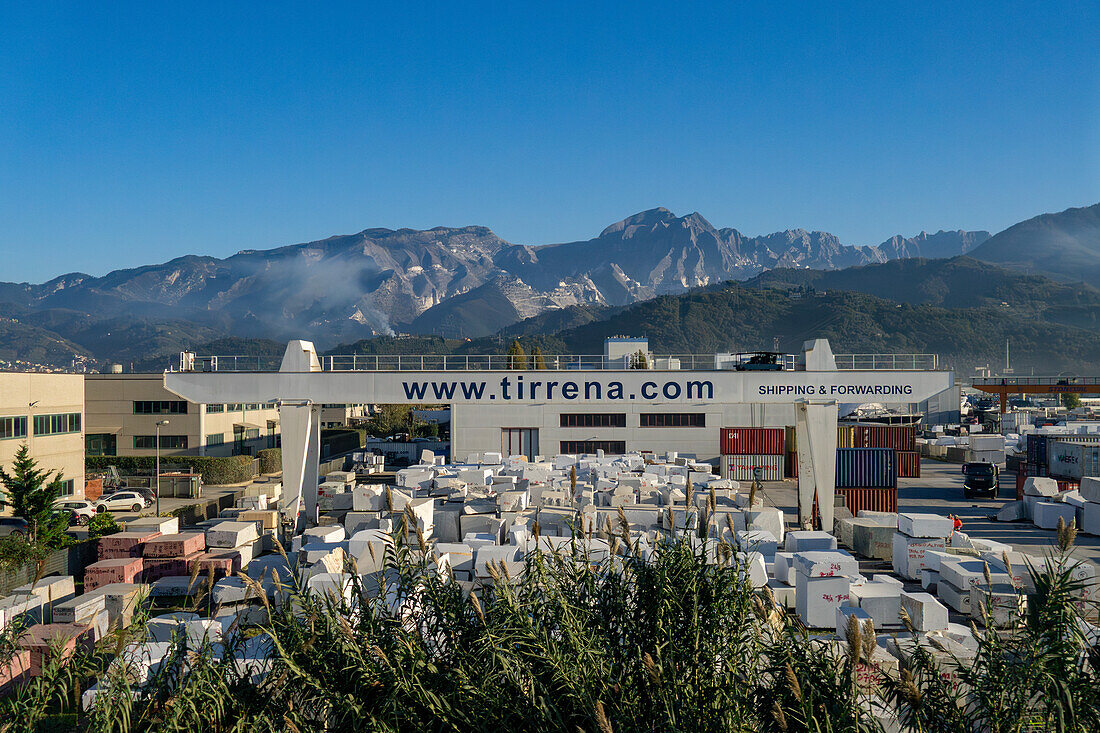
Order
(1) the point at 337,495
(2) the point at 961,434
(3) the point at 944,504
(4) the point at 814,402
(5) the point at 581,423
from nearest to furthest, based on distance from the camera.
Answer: (4) the point at 814,402 < (1) the point at 337,495 < (3) the point at 944,504 < (5) the point at 581,423 < (2) the point at 961,434

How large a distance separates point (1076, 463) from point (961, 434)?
28533mm

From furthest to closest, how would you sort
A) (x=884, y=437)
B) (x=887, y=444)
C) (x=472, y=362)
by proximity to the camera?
1. (x=887, y=444)
2. (x=884, y=437)
3. (x=472, y=362)

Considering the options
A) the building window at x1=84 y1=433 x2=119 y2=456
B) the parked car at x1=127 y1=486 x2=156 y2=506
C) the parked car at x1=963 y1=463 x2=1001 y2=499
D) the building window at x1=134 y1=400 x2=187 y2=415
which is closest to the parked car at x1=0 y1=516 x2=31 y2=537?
the parked car at x1=127 y1=486 x2=156 y2=506

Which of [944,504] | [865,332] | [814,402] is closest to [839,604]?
[814,402]

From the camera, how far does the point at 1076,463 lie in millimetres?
33906

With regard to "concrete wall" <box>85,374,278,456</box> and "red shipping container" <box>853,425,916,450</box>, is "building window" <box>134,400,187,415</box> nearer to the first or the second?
"concrete wall" <box>85,374,278,456</box>

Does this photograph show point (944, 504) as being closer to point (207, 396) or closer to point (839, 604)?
point (839, 604)

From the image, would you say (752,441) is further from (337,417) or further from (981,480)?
(337,417)

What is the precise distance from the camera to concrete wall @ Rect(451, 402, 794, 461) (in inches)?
1531

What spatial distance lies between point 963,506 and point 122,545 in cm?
3172

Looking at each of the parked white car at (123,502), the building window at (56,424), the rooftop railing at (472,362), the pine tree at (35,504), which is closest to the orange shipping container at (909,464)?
the rooftop railing at (472,362)

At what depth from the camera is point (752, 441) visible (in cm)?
3759

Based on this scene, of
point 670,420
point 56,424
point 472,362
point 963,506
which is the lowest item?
point 963,506

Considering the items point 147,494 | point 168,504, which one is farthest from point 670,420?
point 147,494
